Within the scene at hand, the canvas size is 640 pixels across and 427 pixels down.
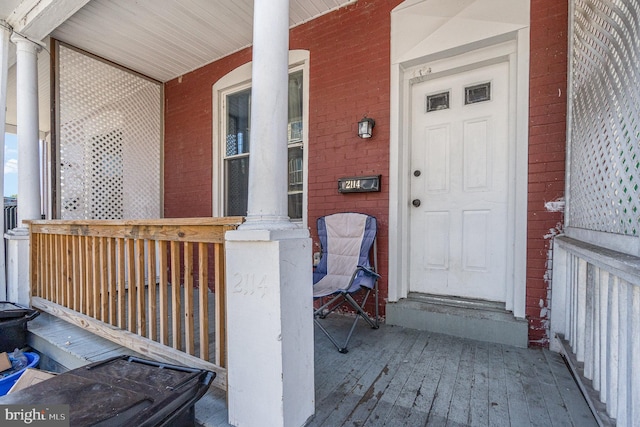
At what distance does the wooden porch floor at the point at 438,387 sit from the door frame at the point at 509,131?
49 centimetres

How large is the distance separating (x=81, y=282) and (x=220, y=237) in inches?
69.7

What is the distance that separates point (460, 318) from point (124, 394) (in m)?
2.18

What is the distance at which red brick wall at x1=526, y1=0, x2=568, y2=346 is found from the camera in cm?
208

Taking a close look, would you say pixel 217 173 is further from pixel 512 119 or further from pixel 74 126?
pixel 512 119

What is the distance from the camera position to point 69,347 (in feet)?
→ 6.98

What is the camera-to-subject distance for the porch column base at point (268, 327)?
1.25m

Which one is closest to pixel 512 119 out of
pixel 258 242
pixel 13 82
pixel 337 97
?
pixel 337 97

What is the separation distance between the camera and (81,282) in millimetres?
2385

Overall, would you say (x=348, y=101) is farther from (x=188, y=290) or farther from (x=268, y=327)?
(x=268, y=327)

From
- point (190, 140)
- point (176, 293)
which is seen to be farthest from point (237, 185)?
point (176, 293)

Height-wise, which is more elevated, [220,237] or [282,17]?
[282,17]

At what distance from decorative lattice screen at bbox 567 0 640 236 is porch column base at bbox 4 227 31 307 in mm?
4647

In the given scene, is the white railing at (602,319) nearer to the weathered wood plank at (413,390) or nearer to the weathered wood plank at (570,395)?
the weathered wood plank at (570,395)
